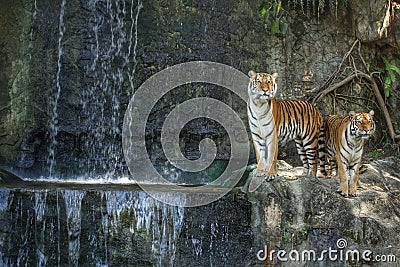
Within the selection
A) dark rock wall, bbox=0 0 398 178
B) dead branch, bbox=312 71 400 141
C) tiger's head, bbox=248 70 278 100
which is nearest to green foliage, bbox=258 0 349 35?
dark rock wall, bbox=0 0 398 178

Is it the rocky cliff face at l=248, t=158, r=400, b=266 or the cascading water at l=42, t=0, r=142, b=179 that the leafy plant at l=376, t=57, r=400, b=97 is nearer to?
the rocky cliff face at l=248, t=158, r=400, b=266

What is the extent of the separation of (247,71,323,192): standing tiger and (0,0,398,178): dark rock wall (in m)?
1.76

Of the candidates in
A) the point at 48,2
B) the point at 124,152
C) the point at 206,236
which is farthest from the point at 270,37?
the point at 206,236

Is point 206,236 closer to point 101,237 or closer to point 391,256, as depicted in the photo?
point 101,237

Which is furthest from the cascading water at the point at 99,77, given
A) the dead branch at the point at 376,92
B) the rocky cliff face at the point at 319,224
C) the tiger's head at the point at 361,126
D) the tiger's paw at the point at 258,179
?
the tiger's head at the point at 361,126

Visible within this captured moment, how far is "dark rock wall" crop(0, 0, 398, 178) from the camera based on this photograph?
27.0ft

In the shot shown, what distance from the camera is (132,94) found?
27.7 feet

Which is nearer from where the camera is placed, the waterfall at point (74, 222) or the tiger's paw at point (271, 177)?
the waterfall at point (74, 222)

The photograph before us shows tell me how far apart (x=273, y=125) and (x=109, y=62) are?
120 inches

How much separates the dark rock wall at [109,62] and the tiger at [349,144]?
6.99 ft

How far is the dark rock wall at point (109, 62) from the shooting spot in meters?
8.24

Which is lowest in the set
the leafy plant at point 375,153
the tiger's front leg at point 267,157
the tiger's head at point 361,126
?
the tiger's front leg at point 267,157

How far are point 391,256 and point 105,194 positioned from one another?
281cm

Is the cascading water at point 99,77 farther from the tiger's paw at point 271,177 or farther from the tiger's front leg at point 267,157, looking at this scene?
the tiger's paw at point 271,177
